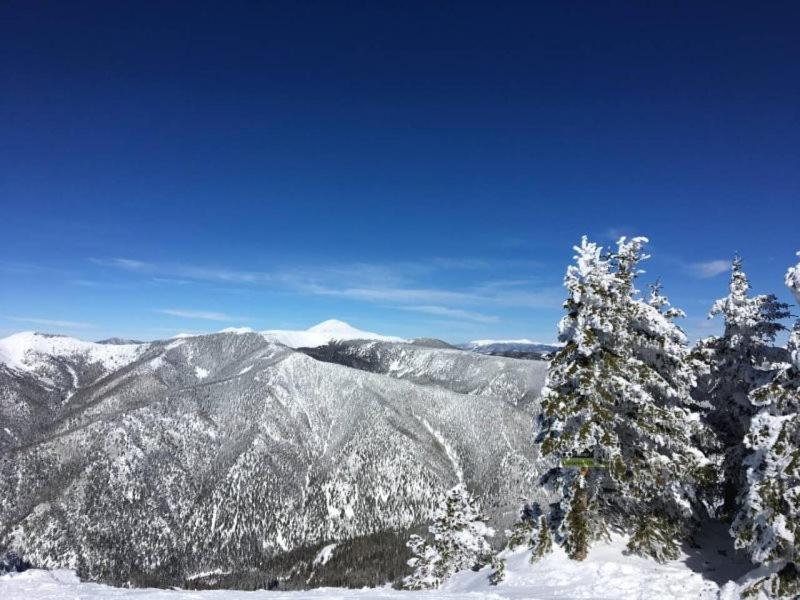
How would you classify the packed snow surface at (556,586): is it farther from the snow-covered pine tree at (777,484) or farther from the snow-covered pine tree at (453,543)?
the snow-covered pine tree at (453,543)

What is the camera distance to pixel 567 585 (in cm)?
1878

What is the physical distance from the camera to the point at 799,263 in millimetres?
16703

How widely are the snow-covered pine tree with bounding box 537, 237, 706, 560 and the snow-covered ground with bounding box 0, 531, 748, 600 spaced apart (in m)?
0.88

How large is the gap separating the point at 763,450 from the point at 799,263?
20.6 ft

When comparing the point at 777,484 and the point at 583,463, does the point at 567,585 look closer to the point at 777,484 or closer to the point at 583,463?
the point at 583,463

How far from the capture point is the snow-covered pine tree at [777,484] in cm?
1454

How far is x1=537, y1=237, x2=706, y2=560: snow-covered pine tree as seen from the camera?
20672 mm

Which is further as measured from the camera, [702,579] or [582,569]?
[582,569]

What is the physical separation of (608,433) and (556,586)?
6.16m

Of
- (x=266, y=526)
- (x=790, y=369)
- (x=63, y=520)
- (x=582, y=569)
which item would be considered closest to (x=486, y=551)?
(x=582, y=569)

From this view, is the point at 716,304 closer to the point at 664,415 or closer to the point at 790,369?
the point at 664,415

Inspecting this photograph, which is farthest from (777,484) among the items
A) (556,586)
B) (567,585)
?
(556,586)

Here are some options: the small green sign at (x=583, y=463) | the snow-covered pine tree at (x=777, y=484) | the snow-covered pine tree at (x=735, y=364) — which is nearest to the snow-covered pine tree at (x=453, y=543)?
the snow-covered pine tree at (x=735, y=364)

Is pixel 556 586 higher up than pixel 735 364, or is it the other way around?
pixel 735 364
